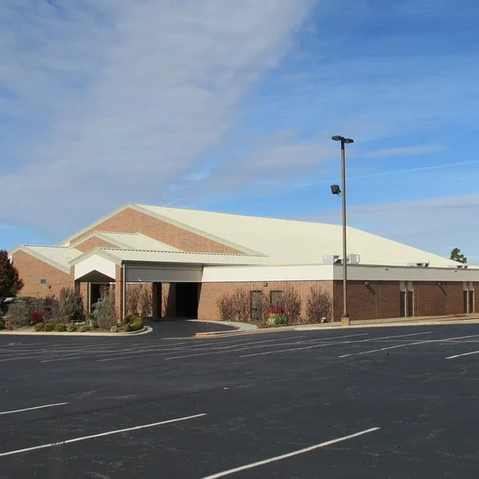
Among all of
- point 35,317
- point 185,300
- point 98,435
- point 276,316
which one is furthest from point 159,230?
point 98,435

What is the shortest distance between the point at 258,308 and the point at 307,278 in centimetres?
391

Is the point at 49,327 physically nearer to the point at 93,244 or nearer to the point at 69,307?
the point at 69,307

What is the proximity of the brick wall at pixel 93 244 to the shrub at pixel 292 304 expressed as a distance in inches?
542

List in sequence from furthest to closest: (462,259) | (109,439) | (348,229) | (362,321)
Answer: (462,259) < (348,229) < (362,321) < (109,439)

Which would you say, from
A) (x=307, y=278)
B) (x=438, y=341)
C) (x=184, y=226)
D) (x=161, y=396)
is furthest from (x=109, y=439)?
(x=184, y=226)

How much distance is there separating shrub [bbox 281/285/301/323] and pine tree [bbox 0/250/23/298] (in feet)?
75.3

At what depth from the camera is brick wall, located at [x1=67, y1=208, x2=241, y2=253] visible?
50.5 meters

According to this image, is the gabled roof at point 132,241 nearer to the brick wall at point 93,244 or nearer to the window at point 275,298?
the brick wall at point 93,244

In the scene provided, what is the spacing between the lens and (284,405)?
1170 centimetres

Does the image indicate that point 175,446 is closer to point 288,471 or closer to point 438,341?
point 288,471

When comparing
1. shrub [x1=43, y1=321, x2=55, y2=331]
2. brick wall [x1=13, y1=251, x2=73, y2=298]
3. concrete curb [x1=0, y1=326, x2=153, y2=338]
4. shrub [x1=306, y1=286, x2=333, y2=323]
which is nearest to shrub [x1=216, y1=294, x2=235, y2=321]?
shrub [x1=306, y1=286, x2=333, y2=323]

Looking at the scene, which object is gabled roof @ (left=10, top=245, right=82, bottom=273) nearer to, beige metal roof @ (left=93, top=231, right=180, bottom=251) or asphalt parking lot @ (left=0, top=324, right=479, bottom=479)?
beige metal roof @ (left=93, top=231, right=180, bottom=251)

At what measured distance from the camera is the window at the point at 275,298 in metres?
41.9

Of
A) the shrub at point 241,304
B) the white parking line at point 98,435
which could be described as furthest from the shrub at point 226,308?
the white parking line at point 98,435
